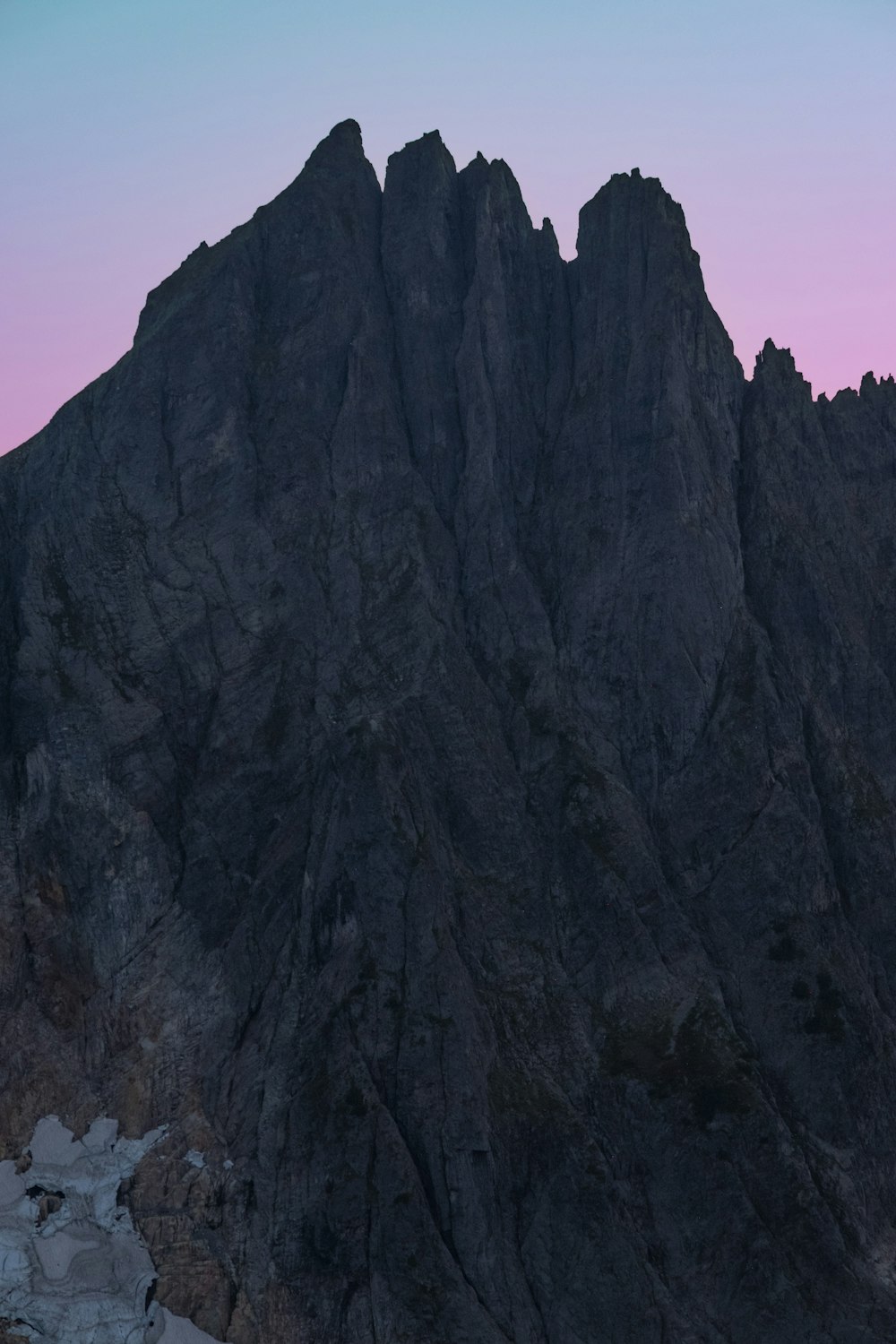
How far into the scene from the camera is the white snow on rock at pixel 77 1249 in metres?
105

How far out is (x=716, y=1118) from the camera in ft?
375

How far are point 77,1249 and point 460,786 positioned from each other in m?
44.3

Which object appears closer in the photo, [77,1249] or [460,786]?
[77,1249]

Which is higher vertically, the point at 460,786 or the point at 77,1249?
the point at 460,786

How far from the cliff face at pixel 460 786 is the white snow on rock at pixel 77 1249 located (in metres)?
1.90

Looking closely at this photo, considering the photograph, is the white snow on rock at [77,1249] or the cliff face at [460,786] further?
the cliff face at [460,786]

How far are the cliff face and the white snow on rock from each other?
1.90 meters

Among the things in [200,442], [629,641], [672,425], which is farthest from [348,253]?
[629,641]

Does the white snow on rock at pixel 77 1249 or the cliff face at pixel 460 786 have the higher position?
the cliff face at pixel 460 786

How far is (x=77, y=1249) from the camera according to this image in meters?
108

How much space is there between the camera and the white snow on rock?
104625mm

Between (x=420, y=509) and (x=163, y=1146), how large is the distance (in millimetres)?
57036

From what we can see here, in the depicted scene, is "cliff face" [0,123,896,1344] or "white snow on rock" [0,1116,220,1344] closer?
"white snow on rock" [0,1116,220,1344]

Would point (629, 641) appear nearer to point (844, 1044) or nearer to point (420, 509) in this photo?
point (420, 509)
